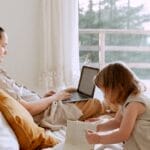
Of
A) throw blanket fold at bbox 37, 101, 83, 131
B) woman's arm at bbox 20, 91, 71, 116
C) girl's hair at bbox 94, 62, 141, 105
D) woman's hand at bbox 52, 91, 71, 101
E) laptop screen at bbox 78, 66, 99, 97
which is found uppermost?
girl's hair at bbox 94, 62, 141, 105

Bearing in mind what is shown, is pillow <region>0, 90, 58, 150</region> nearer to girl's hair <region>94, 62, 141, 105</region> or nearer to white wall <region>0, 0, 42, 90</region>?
girl's hair <region>94, 62, 141, 105</region>

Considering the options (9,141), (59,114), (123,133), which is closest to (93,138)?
(123,133)

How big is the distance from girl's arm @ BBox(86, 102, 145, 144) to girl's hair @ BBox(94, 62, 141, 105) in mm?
80

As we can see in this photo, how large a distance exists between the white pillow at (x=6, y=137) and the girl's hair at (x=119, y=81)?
497 mm

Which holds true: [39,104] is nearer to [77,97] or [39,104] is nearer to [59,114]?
[59,114]

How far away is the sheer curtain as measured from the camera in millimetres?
3145

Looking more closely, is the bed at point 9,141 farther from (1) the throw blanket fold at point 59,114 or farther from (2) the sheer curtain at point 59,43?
(2) the sheer curtain at point 59,43

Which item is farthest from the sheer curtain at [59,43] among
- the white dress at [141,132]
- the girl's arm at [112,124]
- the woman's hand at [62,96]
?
the white dress at [141,132]

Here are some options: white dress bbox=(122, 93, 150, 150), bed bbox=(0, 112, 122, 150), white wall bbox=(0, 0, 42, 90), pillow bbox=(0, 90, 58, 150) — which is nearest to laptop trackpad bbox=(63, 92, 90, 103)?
pillow bbox=(0, 90, 58, 150)

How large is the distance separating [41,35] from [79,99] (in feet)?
3.68

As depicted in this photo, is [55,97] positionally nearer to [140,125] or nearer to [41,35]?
[140,125]

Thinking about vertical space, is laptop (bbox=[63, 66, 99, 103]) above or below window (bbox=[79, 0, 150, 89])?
below

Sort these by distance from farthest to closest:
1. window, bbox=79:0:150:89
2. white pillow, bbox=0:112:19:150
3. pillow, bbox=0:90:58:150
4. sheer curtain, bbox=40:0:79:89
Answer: window, bbox=79:0:150:89, sheer curtain, bbox=40:0:79:89, pillow, bbox=0:90:58:150, white pillow, bbox=0:112:19:150

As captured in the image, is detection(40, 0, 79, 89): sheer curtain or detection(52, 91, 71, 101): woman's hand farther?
detection(40, 0, 79, 89): sheer curtain
